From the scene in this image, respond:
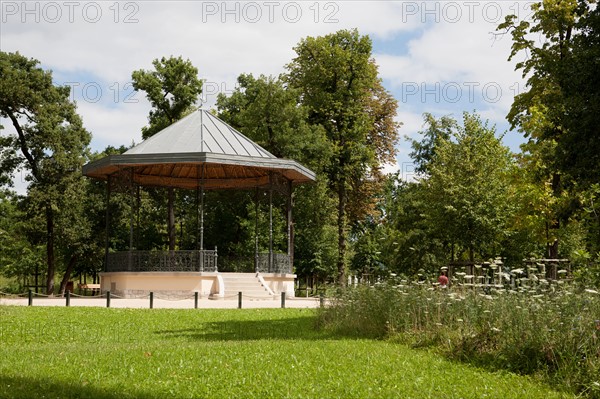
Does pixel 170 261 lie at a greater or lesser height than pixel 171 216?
lesser

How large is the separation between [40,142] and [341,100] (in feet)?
56.5

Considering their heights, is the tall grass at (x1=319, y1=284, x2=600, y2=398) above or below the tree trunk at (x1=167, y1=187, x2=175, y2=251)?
below

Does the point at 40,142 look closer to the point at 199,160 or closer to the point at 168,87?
the point at 168,87

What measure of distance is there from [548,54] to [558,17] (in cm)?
109

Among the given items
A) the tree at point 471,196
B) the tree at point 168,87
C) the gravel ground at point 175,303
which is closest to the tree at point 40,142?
the tree at point 168,87

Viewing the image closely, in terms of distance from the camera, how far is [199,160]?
31.2m

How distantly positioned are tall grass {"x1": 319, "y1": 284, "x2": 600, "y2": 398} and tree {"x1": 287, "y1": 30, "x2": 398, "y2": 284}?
28.3 m

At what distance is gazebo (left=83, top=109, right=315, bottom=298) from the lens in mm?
32031

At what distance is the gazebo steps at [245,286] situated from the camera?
32.3 metres

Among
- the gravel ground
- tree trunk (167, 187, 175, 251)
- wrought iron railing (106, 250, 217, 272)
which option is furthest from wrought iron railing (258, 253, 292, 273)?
tree trunk (167, 187, 175, 251)

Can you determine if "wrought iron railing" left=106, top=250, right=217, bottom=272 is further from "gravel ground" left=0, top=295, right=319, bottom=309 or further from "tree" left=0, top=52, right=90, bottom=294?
"tree" left=0, top=52, right=90, bottom=294

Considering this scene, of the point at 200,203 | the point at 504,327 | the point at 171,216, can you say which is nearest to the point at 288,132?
the point at 171,216

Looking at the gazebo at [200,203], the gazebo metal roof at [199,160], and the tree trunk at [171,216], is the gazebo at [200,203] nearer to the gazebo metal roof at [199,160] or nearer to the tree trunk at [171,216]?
the gazebo metal roof at [199,160]

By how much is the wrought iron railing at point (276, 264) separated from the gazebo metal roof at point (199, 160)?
3596 mm
